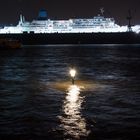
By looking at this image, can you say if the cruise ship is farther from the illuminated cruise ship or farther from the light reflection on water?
the light reflection on water

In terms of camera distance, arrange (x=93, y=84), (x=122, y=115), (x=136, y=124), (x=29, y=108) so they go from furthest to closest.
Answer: (x=93, y=84) → (x=29, y=108) → (x=122, y=115) → (x=136, y=124)

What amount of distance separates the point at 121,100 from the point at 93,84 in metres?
5.50

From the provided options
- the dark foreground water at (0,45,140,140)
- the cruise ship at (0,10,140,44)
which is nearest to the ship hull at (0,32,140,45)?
the cruise ship at (0,10,140,44)

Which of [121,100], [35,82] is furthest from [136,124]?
[35,82]

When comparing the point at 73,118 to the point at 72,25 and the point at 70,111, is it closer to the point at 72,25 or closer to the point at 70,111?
the point at 70,111

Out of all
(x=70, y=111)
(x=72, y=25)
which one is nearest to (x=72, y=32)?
(x=72, y=25)

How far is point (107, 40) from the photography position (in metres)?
139

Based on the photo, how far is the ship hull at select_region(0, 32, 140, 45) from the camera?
A: 136 m

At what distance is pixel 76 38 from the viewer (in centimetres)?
13750

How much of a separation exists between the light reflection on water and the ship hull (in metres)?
119

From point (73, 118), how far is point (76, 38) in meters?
125

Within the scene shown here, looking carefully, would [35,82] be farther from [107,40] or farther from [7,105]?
[107,40]

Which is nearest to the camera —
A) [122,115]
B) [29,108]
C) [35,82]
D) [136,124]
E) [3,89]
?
[136,124]

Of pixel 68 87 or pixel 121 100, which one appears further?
pixel 68 87
